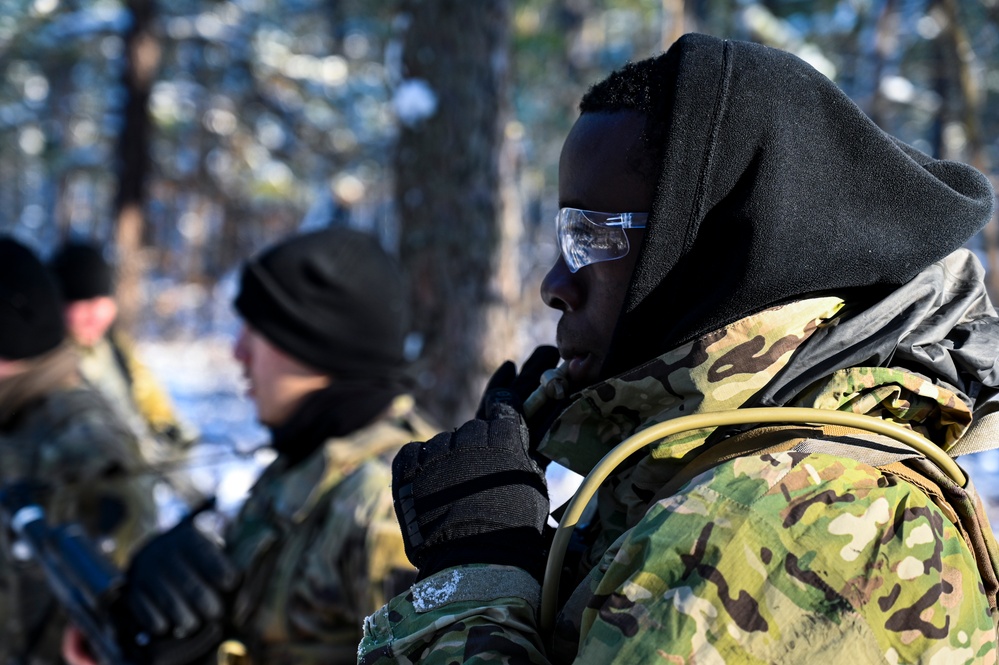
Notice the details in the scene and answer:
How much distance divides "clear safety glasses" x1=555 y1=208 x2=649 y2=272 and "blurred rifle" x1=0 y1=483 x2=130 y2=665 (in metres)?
2.06

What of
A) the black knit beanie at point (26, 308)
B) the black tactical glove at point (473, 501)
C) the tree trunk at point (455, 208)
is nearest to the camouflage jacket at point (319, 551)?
the black tactical glove at point (473, 501)

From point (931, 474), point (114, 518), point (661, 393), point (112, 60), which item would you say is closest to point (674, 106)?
point (661, 393)

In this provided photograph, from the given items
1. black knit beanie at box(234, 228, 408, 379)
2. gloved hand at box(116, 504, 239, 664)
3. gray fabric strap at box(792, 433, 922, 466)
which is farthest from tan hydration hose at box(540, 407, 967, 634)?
black knit beanie at box(234, 228, 408, 379)

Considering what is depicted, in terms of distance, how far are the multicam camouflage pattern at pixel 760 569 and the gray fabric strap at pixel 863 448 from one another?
2 centimetres

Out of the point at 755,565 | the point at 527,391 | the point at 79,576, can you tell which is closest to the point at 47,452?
the point at 79,576

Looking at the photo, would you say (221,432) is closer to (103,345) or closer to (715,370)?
(103,345)

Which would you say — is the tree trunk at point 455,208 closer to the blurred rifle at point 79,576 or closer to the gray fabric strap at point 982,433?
the blurred rifle at point 79,576

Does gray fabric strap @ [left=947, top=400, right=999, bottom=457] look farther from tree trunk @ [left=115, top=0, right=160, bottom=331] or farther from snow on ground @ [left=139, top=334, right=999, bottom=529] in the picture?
tree trunk @ [left=115, top=0, right=160, bottom=331]

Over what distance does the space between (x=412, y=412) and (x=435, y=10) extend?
2.58m

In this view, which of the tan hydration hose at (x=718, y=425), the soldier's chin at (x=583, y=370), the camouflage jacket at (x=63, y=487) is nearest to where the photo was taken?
the tan hydration hose at (x=718, y=425)

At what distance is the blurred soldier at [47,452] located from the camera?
381 cm

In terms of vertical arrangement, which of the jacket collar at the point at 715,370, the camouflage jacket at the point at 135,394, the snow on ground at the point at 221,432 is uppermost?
the jacket collar at the point at 715,370

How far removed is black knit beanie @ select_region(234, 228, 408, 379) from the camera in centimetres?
313

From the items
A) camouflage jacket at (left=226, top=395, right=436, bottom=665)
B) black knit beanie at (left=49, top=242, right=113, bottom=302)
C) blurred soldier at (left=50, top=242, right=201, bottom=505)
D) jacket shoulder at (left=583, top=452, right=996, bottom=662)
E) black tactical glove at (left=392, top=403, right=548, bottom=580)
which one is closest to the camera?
jacket shoulder at (left=583, top=452, right=996, bottom=662)
